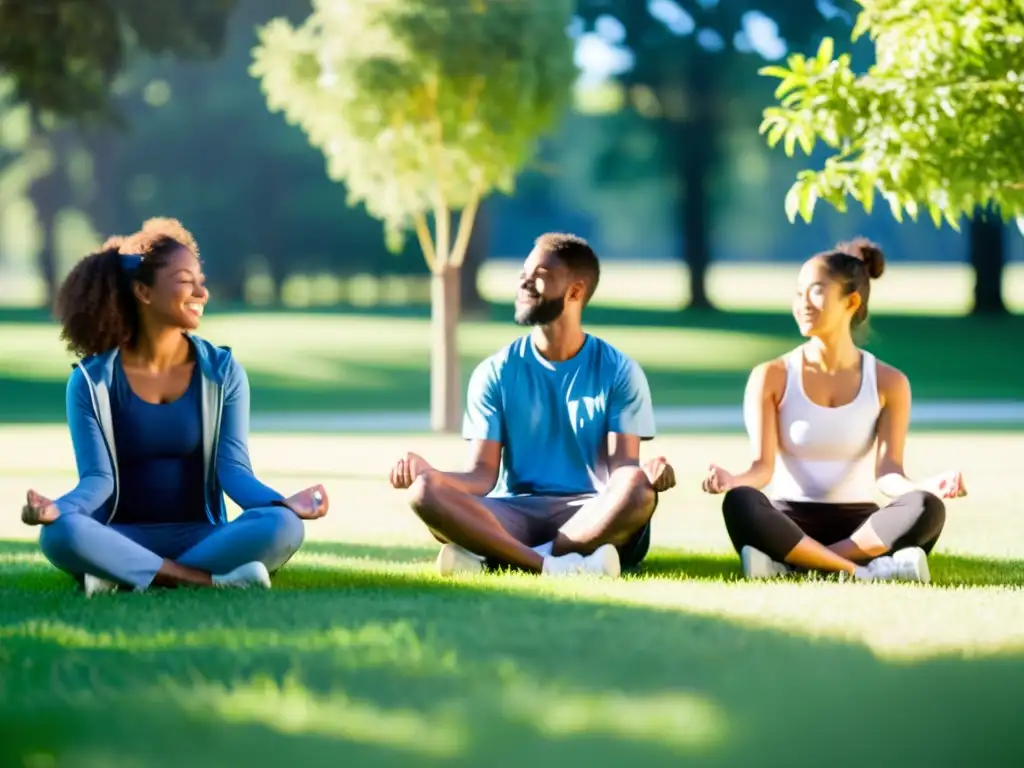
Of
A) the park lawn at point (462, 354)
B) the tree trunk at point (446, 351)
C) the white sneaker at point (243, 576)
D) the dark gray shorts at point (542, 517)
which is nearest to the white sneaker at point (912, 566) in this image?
the dark gray shorts at point (542, 517)

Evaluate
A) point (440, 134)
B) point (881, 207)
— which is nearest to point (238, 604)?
point (440, 134)

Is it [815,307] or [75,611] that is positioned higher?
[815,307]

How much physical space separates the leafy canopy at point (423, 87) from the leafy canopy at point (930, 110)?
Answer: 7273mm

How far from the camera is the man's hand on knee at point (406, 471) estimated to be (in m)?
7.97

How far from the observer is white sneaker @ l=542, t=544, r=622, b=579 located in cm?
818

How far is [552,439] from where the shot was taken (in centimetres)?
865

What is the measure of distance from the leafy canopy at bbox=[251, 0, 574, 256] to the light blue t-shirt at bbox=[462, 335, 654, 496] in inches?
387

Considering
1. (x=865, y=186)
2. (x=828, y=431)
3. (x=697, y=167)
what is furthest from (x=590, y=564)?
(x=697, y=167)

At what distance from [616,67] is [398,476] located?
3493cm

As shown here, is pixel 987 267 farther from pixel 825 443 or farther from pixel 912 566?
pixel 912 566

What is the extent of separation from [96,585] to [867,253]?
369 centimetres

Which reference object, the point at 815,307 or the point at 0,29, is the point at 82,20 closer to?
the point at 0,29

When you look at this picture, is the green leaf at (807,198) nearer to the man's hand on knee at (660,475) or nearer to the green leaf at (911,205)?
the green leaf at (911,205)

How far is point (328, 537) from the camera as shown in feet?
35.6
